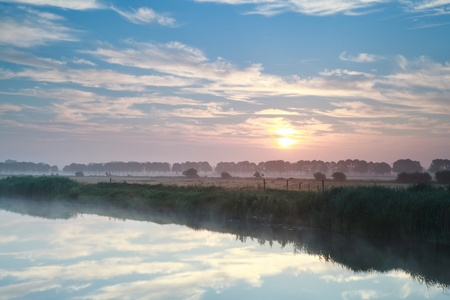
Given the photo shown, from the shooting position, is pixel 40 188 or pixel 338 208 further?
pixel 40 188

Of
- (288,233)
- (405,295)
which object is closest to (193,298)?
(405,295)

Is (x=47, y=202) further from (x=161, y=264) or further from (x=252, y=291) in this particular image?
(x=252, y=291)

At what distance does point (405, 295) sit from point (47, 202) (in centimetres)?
3425

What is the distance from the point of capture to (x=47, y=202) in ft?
124

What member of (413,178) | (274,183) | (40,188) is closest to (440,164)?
(413,178)

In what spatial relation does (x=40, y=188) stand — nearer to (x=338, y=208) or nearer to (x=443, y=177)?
(x=338, y=208)

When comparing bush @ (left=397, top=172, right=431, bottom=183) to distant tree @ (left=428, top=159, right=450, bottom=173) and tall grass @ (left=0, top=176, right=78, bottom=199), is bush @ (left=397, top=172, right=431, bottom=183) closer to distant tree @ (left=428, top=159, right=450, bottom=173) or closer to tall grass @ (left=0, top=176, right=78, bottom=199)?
tall grass @ (left=0, top=176, right=78, bottom=199)

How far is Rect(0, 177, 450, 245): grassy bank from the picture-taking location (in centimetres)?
1766

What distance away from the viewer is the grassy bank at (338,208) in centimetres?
1766

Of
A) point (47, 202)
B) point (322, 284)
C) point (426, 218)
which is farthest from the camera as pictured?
point (47, 202)

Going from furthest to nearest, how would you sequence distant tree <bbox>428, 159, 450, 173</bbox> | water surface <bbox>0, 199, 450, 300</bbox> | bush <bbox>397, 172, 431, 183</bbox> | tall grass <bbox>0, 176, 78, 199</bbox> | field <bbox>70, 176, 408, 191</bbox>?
1. distant tree <bbox>428, 159, 450, 173</bbox>
2. bush <bbox>397, 172, 431, 183</bbox>
3. field <bbox>70, 176, 408, 191</bbox>
4. tall grass <bbox>0, 176, 78, 199</bbox>
5. water surface <bbox>0, 199, 450, 300</bbox>

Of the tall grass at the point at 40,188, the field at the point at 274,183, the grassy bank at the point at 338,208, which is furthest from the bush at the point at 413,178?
the tall grass at the point at 40,188

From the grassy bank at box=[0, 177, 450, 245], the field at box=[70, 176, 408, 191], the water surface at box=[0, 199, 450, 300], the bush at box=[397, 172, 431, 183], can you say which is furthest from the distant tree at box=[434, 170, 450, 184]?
the water surface at box=[0, 199, 450, 300]

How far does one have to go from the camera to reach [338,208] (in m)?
20.6
